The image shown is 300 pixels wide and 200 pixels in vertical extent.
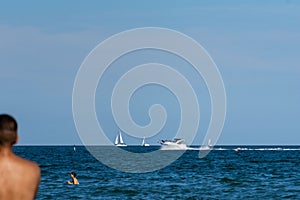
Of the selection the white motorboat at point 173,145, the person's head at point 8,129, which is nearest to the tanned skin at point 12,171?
the person's head at point 8,129

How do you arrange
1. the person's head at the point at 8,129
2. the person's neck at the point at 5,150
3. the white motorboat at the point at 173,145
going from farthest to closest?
1. the white motorboat at the point at 173,145
2. the person's neck at the point at 5,150
3. the person's head at the point at 8,129

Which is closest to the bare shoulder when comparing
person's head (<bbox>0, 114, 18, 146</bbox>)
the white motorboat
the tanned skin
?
the tanned skin

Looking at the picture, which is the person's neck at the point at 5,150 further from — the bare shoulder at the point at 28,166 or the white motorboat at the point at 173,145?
the white motorboat at the point at 173,145

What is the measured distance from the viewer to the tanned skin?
6836 millimetres

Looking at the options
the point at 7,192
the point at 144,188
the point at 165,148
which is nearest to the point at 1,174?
the point at 7,192

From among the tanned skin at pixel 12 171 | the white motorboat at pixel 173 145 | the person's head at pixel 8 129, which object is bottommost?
the tanned skin at pixel 12 171

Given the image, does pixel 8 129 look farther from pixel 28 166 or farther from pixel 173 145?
pixel 173 145

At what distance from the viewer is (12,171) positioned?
6902 millimetres

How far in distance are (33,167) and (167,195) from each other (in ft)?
94.0

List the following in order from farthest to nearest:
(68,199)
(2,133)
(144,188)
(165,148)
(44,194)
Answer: (165,148) < (144,188) < (44,194) < (68,199) < (2,133)

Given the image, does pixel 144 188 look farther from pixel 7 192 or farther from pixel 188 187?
pixel 7 192

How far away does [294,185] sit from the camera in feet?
138

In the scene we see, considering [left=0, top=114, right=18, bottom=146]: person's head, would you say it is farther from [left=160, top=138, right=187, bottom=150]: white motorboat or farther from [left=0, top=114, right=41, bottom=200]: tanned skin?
[left=160, top=138, right=187, bottom=150]: white motorboat

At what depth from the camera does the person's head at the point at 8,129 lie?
22.3ft
